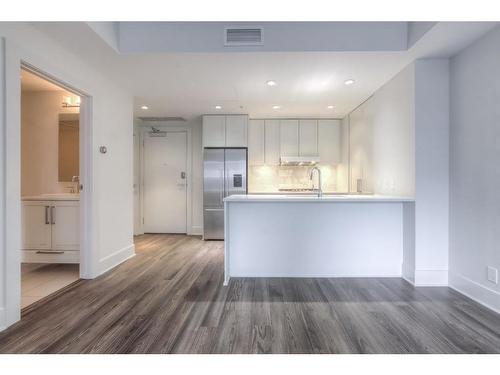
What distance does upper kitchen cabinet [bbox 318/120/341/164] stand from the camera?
16.9 ft

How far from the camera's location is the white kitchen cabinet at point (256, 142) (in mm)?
5168

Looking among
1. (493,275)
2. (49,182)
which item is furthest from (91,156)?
(493,275)

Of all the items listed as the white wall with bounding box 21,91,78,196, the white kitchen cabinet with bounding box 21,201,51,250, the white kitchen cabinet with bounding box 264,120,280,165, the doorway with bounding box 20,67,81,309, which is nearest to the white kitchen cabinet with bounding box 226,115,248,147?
the white kitchen cabinet with bounding box 264,120,280,165

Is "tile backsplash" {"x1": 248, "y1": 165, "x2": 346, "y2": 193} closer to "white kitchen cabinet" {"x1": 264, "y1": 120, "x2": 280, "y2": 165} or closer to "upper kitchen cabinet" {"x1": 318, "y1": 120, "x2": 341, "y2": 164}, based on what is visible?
"upper kitchen cabinet" {"x1": 318, "y1": 120, "x2": 341, "y2": 164}

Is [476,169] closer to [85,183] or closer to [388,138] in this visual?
[388,138]

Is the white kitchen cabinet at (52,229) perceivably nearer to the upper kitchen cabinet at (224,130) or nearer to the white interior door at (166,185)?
the white interior door at (166,185)

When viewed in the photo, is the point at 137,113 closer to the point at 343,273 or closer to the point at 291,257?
the point at 291,257

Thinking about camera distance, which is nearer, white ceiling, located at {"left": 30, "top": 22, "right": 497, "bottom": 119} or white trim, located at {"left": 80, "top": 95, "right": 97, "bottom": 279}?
white ceiling, located at {"left": 30, "top": 22, "right": 497, "bottom": 119}

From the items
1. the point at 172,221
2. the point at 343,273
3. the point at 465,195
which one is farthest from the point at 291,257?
the point at 172,221

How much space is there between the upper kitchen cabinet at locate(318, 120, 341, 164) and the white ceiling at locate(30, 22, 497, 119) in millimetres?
885

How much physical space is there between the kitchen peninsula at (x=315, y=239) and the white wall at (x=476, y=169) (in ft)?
1.77

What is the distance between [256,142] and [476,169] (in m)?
3.47

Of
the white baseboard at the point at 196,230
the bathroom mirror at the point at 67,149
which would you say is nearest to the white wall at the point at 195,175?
the white baseboard at the point at 196,230
